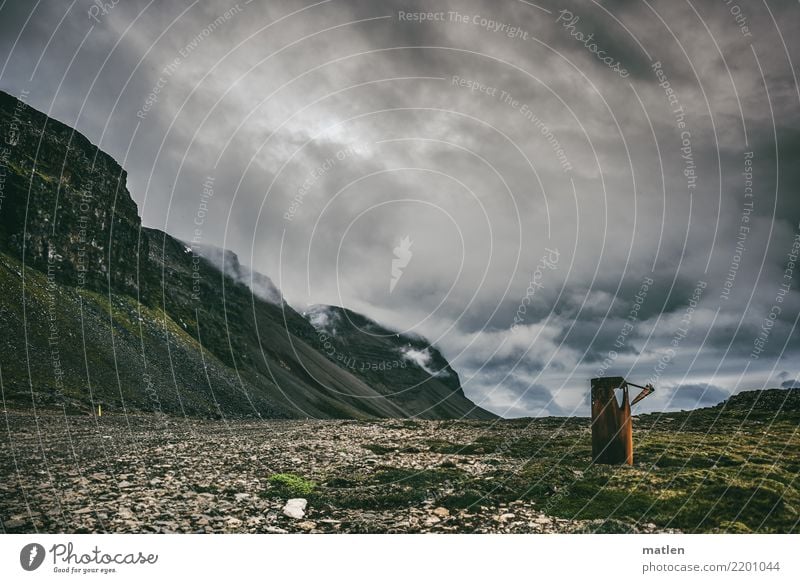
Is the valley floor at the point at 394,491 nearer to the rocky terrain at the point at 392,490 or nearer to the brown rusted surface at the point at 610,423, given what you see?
the rocky terrain at the point at 392,490

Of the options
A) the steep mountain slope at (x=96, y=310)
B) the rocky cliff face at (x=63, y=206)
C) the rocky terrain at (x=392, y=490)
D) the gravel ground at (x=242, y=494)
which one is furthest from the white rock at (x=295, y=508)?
the rocky cliff face at (x=63, y=206)

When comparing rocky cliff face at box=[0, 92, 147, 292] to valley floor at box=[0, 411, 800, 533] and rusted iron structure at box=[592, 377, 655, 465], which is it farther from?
rusted iron structure at box=[592, 377, 655, 465]

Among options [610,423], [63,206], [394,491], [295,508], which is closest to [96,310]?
[63,206]

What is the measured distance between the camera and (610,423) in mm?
19094

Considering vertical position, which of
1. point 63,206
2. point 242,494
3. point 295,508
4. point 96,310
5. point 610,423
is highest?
point 63,206

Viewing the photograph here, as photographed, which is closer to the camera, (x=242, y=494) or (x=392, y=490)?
(x=242, y=494)

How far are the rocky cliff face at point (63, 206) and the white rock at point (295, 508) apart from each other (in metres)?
122

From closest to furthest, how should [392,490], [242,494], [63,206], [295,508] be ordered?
[295,508]
[242,494]
[392,490]
[63,206]

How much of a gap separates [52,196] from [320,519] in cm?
14461

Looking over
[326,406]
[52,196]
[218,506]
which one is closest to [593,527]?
[218,506]

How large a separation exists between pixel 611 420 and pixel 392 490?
8.90m

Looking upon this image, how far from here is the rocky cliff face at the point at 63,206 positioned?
4520 inches

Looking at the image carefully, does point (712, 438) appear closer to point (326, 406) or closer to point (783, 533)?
point (783, 533)

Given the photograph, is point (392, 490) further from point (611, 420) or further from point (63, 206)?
point (63, 206)
